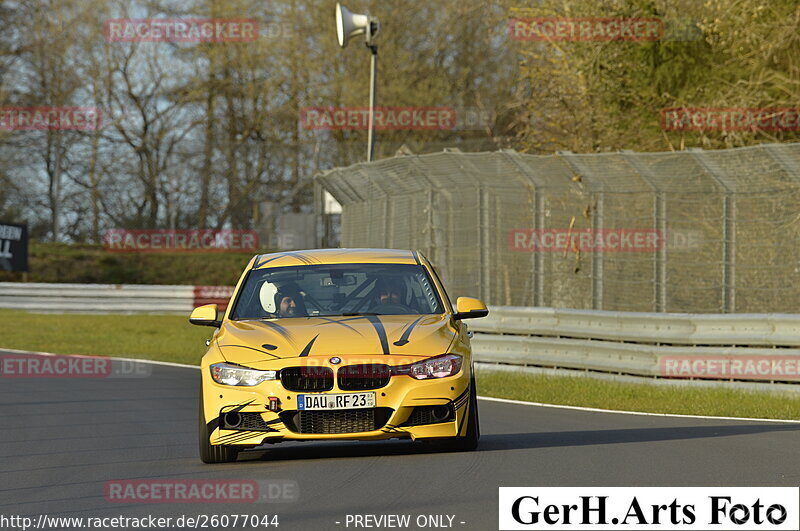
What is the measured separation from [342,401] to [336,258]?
79.0 inches

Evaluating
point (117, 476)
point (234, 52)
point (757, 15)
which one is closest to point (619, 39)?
point (757, 15)

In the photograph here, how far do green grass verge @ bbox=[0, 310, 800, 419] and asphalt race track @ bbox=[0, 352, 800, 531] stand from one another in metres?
1.12

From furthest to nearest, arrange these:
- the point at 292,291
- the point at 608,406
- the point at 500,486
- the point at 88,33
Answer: the point at 88,33, the point at 608,406, the point at 292,291, the point at 500,486

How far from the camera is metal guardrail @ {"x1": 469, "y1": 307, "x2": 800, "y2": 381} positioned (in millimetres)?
15047

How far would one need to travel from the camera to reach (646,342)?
646 inches

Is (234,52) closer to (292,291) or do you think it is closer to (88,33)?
(88,33)

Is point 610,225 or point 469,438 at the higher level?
point 610,225

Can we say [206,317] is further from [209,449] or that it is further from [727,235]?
[727,235]

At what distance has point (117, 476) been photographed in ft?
30.6

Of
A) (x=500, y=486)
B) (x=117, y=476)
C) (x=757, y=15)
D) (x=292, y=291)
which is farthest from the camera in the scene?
(x=757, y=15)

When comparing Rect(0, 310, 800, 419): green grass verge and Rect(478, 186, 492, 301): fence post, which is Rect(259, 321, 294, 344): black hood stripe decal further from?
Rect(478, 186, 492, 301): fence post

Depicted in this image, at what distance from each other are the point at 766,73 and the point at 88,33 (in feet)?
109

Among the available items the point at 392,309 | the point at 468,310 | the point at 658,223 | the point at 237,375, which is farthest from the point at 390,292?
the point at 658,223

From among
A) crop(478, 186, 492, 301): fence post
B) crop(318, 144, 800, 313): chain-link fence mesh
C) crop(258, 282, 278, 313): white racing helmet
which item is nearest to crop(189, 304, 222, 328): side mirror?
crop(258, 282, 278, 313): white racing helmet
